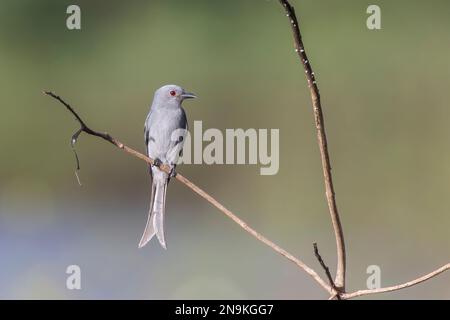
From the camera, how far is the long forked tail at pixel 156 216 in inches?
80.1

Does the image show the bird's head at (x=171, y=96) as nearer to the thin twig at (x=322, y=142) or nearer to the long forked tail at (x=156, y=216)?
the long forked tail at (x=156, y=216)

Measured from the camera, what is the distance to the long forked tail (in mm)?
2034

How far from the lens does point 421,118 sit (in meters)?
7.23

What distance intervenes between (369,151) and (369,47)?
149 centimetres

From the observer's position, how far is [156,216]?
2.35 m

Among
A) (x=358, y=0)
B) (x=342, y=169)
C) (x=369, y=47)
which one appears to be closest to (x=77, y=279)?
(x=342, y=169)

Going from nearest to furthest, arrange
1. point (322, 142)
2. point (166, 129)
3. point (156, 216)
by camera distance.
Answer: point (322, 142) < point (156, 216) < point (166, 129)

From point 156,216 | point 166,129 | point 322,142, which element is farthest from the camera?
point 166,129

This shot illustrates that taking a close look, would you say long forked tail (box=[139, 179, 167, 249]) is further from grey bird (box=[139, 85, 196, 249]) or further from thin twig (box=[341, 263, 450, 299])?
thin twig (box=[341, 263, 450, 299])

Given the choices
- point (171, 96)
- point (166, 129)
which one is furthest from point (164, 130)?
point (171, 96)

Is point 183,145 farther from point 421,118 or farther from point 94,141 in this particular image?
point 421,118

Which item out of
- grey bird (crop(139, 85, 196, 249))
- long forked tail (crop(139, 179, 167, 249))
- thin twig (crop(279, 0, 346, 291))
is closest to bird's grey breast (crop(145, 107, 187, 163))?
grey bird (crop(139, 85, 196, 249))

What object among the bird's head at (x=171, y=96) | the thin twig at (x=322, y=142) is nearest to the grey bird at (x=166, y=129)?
the bird's head at (x=171, y=96)

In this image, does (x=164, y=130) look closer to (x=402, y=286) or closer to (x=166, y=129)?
(x=166, y=129)
